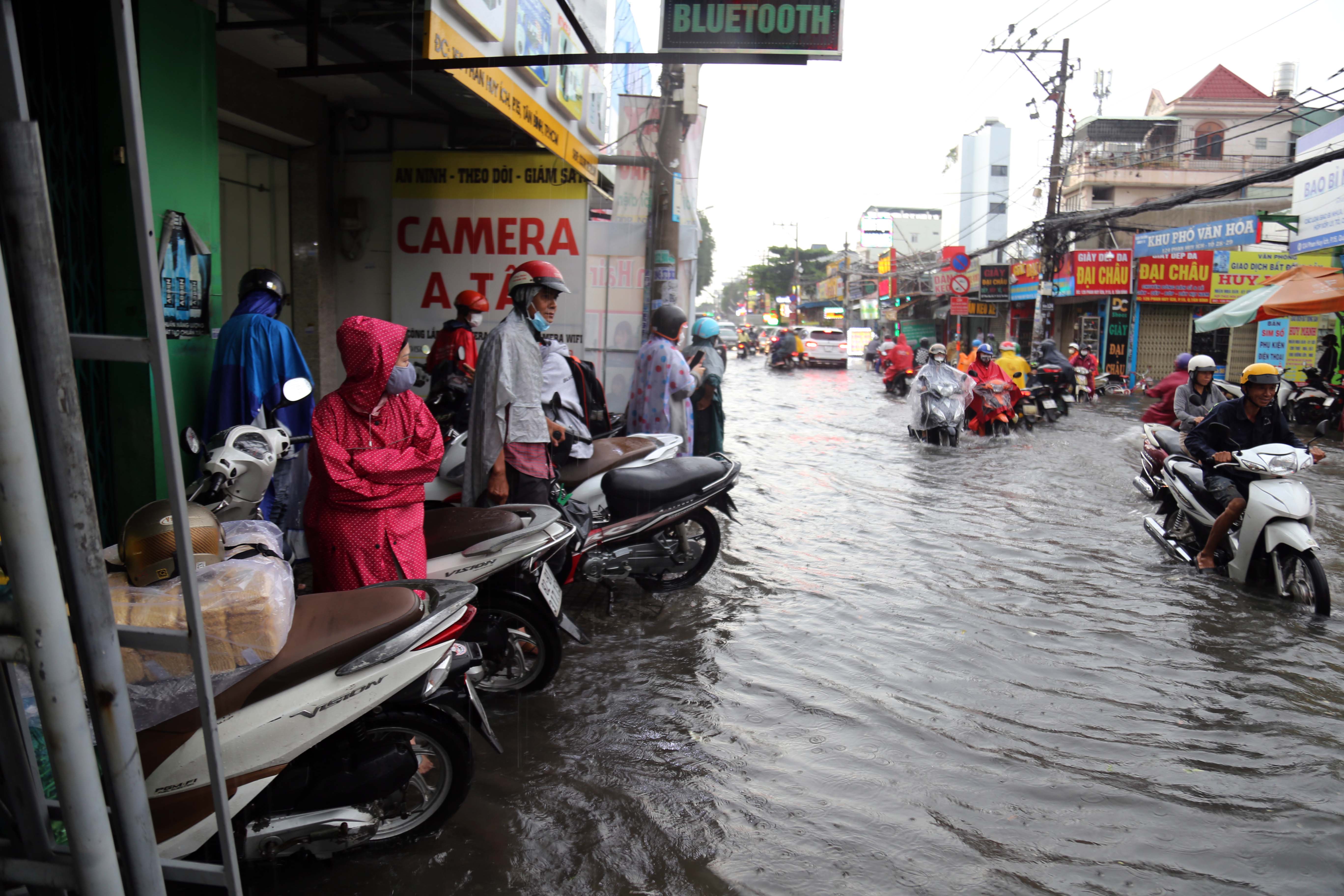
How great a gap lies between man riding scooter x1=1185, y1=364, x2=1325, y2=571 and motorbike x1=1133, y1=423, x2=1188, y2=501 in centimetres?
92

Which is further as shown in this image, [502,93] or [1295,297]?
[1295,297]

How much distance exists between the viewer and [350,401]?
3.25 m

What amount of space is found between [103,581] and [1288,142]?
49.5 m

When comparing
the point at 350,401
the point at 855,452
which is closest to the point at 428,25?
the point at 350,401

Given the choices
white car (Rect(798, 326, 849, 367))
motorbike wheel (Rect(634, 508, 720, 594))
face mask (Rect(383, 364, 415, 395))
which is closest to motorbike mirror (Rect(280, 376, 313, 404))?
face mask (Rect(383, 364, 415, 395))

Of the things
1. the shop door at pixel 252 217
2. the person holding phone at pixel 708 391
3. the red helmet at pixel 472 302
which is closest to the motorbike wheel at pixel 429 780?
the red helmet at pixel 472 302

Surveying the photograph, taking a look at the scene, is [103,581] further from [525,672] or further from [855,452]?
[855,452]

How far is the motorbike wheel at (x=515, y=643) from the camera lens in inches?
151

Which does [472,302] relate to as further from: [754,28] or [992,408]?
[992,408]

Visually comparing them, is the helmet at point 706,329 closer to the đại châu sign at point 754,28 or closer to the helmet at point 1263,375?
the đại châu sign at point 754,28

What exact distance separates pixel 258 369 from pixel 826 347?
106 ft

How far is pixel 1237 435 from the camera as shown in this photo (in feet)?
19.5

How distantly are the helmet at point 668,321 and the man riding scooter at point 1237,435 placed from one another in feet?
11.0

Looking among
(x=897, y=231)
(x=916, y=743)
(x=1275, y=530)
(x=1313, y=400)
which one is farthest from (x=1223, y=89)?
(x=916, y=743)
